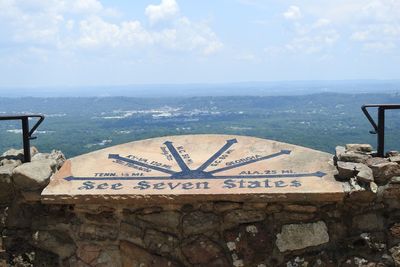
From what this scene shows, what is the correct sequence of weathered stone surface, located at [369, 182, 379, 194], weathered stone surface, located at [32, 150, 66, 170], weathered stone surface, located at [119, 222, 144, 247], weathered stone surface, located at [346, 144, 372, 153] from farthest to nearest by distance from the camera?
weathered stone surface, located at [32, 150, 66, 170]
weathered stone surface, located at [346, 144, 372, 153]
weathered stone surface, located at [119, 222, 144, 247]
weathered stone surface, located at [369, 182, 379, 194]

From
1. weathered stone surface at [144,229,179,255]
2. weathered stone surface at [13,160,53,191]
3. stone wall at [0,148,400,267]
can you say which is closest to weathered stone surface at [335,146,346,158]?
stone wall at [0,148,400,267]

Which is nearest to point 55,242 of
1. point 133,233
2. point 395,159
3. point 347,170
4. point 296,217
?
point 133,233

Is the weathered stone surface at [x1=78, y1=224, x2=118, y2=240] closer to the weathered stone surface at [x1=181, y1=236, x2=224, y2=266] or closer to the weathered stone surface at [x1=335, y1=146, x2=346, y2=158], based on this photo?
the weathered stone surface at [x1=181, y1=236, x2=224, y2=266]

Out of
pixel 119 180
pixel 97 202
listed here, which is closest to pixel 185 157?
pixel 119 180

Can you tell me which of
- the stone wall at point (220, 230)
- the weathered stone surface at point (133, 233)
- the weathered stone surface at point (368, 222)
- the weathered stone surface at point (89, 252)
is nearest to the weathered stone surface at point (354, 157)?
the stone wall at point (220, 230)

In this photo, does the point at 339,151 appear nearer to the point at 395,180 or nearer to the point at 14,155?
the point at 395,180

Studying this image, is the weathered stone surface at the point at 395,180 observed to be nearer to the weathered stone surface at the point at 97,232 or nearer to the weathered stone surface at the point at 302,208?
the weathered stone surface at the point at 302,208
